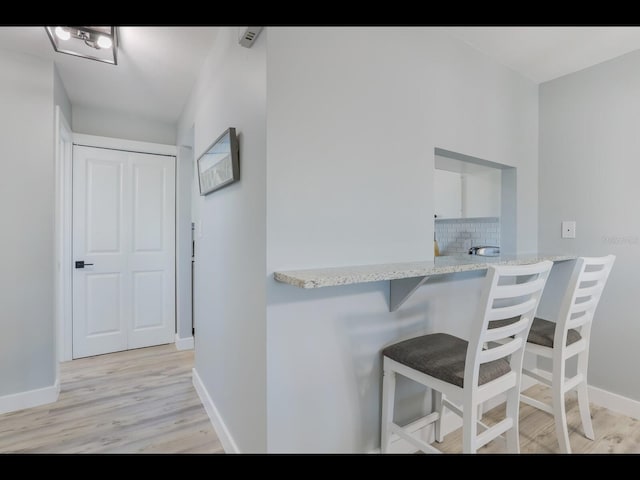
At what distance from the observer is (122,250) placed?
123 inches

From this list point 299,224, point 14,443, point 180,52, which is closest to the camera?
point 299,224

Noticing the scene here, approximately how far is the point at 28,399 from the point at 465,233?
3.87 meters

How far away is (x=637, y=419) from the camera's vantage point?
198 cm

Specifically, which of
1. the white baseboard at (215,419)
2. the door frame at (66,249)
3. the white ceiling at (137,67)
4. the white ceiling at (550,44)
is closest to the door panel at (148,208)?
the door frame at (66,249)

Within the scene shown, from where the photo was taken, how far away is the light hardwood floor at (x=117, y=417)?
1.74 metres

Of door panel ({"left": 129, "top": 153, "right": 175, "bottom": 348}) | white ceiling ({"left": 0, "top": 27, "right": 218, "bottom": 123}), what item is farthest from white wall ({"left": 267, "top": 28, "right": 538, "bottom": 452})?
door panel ({"left": 129, "top": 153, "right": 175, "bottom": 348})

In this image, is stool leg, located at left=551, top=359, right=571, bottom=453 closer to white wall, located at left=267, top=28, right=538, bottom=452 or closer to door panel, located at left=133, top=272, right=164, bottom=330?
white wall, located at left=267, top=28, right=538, bottom=452

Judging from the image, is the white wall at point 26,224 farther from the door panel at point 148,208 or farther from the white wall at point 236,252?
the white wall at point 236,252

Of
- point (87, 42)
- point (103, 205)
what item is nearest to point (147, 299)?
point (103, 205)

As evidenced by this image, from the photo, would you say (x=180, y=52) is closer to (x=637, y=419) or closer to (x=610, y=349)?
(x=610, y=349)

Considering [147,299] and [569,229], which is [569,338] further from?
[147,299]
